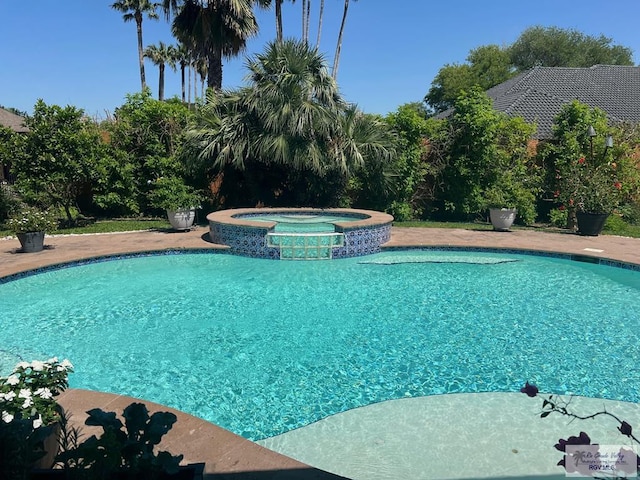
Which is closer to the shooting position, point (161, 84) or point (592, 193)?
point (592, 193)

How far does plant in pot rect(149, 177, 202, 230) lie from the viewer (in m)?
12.0

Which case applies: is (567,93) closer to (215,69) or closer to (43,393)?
(215,69)

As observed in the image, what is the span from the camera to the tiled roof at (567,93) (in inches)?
748

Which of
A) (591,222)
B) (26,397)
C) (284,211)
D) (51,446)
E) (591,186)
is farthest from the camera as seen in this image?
(284,211)

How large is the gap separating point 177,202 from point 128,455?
427 inches

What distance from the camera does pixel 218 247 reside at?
33.4 feet

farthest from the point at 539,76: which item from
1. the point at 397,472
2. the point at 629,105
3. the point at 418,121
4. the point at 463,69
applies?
the point at 397,472

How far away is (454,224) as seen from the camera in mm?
14562

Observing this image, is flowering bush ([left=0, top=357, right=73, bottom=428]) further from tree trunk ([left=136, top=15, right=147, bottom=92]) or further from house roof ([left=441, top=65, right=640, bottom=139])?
tree trunk ([left=136, top=15, right=147, bottom=92])

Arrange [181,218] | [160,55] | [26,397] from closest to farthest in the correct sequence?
[26,397]
[181,218]
[160,55]

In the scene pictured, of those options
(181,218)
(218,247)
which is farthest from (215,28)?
(218,247)

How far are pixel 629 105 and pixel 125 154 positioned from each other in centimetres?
2199

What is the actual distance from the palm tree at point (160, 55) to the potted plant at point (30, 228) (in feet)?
124

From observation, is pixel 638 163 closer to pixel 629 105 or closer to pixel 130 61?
pixel 629 105
